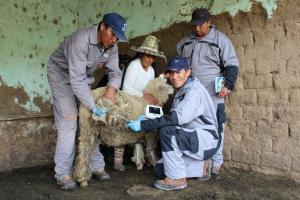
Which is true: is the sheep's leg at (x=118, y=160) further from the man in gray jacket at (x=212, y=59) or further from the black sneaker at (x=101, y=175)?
the man in gray jacket at (x=212, y=59)

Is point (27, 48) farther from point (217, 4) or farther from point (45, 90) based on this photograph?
point (217, 4)

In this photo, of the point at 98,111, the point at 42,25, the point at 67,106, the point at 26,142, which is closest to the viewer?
the point at 98,111

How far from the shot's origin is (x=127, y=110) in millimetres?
4746

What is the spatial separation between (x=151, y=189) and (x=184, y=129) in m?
0.75

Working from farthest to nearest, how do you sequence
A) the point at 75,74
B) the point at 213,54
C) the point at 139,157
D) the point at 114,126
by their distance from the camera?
1. the point at 139,157
2. the point at 213,54
3. the point at 114,126
4. the point at 75,74

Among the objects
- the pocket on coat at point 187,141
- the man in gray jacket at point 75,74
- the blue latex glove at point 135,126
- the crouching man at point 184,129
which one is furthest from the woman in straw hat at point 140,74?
the pocket on coat at point 187,141

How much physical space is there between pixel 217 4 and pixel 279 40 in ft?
3.07

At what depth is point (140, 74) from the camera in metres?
5.23

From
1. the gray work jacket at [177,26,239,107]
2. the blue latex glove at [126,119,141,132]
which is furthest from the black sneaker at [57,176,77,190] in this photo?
the gray work jacket at [177,26,239,107]

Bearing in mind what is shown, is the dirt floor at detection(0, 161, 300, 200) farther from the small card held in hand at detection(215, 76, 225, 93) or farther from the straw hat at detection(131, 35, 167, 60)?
the straw hat at detection(131, 35, 167, 60)

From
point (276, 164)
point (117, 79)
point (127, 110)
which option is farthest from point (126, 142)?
point (276, 164)

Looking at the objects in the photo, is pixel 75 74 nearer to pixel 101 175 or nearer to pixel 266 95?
pixel 101 175

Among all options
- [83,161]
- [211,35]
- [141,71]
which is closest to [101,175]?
[83,161]

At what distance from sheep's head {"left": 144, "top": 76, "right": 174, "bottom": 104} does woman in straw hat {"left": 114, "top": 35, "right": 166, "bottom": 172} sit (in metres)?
0.06
